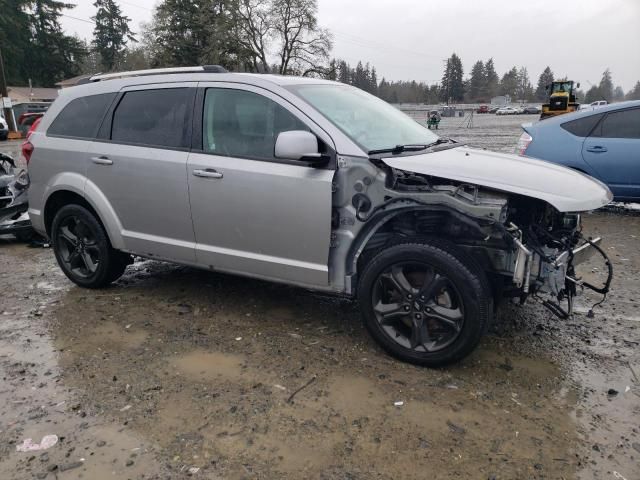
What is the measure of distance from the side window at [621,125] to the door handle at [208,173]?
5.74 meters

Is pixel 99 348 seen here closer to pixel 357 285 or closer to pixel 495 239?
pixel 357 285

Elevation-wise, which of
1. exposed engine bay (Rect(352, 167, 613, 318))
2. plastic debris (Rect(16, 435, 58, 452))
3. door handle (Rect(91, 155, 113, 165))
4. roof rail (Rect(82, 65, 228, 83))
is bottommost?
plastic debris (Rect(16, 435, 58, 452))

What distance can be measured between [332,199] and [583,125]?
5.44 meters

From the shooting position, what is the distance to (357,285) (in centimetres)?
349

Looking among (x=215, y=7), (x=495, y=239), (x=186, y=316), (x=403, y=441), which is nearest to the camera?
(x=403, y=441)

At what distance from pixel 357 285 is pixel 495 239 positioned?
0.94m

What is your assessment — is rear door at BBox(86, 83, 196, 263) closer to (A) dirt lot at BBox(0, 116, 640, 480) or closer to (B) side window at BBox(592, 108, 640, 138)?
(A) dirt lot at BBox(0, 116, 640, 480)

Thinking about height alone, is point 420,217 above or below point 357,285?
above

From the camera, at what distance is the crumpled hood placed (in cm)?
297

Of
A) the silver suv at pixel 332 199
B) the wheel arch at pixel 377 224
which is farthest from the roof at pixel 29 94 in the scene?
the wheel arch at pixel 377 224

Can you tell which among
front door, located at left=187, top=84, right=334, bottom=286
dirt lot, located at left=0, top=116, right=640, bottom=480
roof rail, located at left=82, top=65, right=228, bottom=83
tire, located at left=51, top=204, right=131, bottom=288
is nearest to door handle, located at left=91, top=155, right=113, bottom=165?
tire, located at left=51, top=204, right=131, bottom=288

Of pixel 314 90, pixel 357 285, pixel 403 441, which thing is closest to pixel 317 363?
pixel 357 285

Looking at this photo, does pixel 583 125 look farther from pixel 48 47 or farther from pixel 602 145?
pixel 48 47

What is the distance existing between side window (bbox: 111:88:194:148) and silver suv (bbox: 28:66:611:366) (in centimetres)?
1
